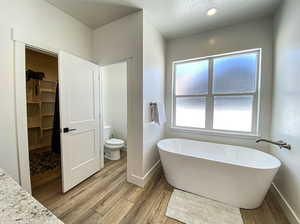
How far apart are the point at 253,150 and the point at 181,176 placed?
1.22m

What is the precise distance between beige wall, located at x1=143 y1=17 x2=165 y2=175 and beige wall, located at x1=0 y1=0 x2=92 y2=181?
130 cm

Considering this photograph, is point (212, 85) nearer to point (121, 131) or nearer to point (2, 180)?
point (121, 131)

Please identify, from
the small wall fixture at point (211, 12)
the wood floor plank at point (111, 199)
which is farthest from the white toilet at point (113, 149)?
the small wall fixture at point (211, 12)

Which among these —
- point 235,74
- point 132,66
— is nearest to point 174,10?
point 132,66

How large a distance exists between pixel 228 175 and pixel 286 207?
0.70 meters

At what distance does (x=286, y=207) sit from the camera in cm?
147

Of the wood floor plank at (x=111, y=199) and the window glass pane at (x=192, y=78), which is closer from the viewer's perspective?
the wood floor plank at (x=111, y=199)

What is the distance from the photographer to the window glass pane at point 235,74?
2.19m

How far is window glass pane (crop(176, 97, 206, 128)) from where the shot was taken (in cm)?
258

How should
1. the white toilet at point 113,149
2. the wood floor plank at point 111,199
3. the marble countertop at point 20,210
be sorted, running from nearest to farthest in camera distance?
the marble countertop at point 20,210 → the wood floor plank at point 111,199 → the white toilet at point 113,149

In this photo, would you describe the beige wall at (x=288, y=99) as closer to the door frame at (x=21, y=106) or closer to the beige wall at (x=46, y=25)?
the beige wall at (x=46, y=25)

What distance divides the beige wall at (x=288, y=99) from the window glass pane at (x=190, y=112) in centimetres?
106

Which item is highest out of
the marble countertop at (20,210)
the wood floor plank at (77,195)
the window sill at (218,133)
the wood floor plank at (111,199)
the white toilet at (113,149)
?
the marble countertop at (20,210)

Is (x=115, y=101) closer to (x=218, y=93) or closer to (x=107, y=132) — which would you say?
(x=107, y=132)
